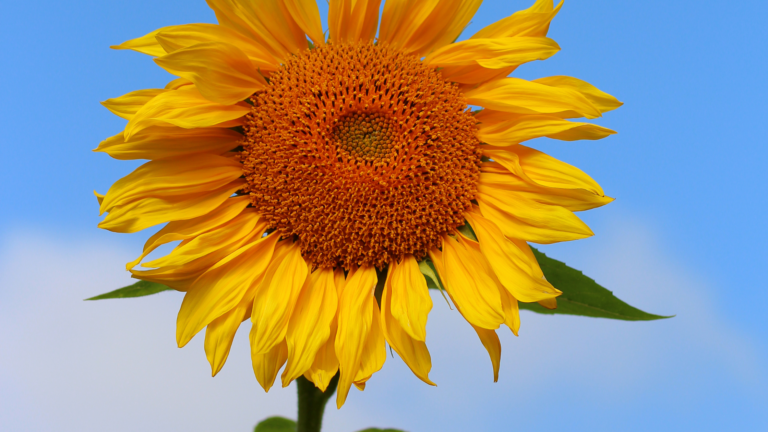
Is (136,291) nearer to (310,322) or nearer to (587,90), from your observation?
(310,322)

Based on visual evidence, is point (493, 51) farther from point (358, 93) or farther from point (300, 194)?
point (300, 194)

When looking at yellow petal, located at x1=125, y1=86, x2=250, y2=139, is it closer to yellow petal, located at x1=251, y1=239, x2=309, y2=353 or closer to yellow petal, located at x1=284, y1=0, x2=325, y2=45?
yellow petal, located at x1=284, y1=0, x2=325, y2=45

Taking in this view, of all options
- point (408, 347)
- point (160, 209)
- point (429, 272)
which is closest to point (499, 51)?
point (429, 272)

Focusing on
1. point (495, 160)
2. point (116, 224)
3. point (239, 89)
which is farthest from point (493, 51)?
point (116, 224)

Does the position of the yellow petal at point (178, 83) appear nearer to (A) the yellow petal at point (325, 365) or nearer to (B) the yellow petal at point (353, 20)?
(B) the yellow petal at point (353, 20)

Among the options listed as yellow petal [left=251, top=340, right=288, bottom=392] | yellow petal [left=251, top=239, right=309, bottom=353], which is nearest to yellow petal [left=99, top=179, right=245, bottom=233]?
yellow petal [left=251, top=239, right=309, bottom=353]

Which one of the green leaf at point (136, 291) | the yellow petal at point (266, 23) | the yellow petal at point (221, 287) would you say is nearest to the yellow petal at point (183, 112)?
the yellow petal at point (266, 23)
